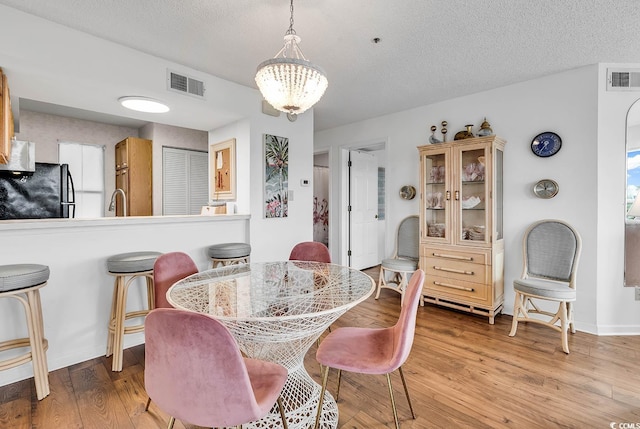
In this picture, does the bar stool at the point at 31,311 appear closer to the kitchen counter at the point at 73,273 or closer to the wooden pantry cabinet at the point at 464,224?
the kitchen counter at the point at 73,273

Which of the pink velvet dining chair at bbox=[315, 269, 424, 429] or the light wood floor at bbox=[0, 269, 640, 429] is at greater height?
the pink velvet dining chair at bbox=[315, 269, 424, 429]

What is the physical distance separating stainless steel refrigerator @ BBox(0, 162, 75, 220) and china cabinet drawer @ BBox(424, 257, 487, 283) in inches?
147

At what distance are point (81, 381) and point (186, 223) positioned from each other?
4.51ft

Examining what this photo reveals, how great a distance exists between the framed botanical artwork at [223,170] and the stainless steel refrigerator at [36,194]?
1405 millimetres

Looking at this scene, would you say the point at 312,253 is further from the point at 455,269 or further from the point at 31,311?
the point at 31,311

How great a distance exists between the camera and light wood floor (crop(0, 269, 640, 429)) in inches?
66.3

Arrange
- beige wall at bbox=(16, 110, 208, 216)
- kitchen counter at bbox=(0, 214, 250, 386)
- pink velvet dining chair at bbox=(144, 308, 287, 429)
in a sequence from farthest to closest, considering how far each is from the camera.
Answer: beige wall at bbox=(16, 110, 208, 216)
kitchen counter at bbox=(0, 214, 250, 386)
pink velvet dining chair at bbox=(144, 308, 287, 429)

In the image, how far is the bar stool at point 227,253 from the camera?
2812 mm

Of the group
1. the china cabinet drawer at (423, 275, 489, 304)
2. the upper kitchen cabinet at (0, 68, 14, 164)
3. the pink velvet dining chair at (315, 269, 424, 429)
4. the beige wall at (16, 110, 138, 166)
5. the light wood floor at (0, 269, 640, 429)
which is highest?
the beige wall at (16, 110, 138, 166)

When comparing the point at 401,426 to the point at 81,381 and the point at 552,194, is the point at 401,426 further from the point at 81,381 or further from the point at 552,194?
the point at 552,194

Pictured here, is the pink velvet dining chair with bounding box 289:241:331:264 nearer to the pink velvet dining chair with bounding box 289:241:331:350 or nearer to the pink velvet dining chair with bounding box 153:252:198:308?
the pink velvet dining chair with bounding box 289:241:331:350

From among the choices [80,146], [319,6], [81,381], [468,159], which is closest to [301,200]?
[468,159]

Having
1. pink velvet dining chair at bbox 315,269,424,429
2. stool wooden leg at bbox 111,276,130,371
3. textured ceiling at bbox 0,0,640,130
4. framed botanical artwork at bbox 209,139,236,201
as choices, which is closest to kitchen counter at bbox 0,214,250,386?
stool wooden leg at bbox 111,276,130,371

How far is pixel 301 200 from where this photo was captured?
3842 millimetres
